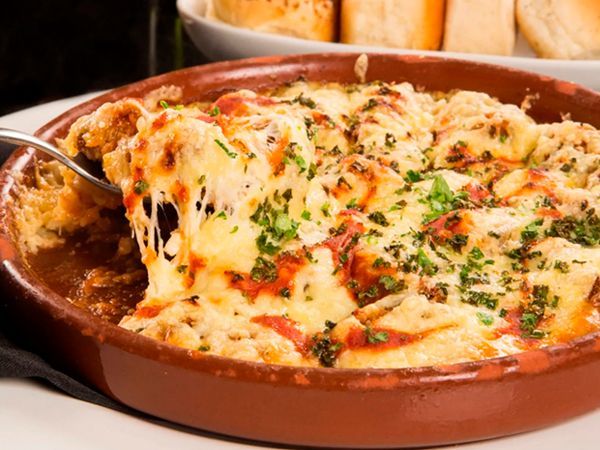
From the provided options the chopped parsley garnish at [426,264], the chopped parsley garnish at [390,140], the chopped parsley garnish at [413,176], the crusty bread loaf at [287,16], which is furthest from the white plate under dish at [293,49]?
the chopped parsley garnish at [426,264]

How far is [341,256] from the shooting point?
2.32 meters

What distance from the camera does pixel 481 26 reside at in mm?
4230

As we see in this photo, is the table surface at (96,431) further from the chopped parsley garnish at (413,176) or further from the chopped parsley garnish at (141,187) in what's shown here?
the chopped parsley garnish at (413,176)

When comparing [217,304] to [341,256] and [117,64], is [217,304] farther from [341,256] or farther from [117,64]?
[117,64]

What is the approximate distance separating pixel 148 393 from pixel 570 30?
112 inches

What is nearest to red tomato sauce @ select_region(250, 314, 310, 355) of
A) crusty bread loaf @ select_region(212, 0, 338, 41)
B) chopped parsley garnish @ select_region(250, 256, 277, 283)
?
chopped parsley garnish @ select_region(250, 256, 277, 283)

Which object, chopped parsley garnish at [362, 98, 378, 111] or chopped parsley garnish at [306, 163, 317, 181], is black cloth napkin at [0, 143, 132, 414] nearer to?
chopped parsley garnish at [306, 163, 317, 181]

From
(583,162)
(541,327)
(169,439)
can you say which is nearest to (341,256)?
(541,327)

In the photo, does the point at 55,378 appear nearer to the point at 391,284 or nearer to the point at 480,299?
the point at 391,284

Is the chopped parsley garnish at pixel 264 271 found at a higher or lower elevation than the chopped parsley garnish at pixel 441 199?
higher

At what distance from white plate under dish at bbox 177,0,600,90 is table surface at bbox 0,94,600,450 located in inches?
78.2

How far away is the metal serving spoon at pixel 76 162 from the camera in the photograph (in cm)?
256

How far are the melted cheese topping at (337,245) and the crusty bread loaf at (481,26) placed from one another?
59.2 inches

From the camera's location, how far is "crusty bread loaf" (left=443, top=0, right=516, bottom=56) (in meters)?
4.19
